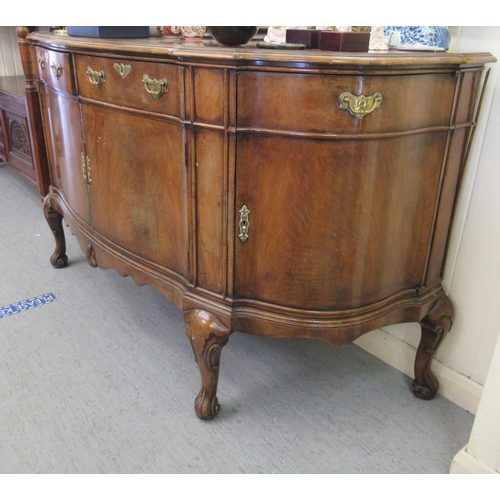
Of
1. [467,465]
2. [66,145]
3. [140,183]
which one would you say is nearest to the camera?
[467,465]

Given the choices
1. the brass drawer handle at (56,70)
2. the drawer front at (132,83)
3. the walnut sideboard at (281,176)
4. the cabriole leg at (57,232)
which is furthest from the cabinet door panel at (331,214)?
the cabriole leg at (57,232)

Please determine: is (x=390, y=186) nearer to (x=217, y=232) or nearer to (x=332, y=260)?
(x=332, y=260)

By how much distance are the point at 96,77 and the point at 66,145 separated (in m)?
0.40

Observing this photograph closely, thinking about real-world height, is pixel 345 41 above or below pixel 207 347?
above

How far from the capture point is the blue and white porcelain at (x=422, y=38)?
121 centimetres

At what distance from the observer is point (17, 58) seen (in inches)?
145

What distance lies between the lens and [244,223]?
3.69ft

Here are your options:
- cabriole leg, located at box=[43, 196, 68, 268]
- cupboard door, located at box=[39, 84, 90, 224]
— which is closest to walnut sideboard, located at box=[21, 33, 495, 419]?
cupboard door, located at box=[39, 84, 90, 224]

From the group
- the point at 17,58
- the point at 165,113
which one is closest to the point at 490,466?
the point at 165,113

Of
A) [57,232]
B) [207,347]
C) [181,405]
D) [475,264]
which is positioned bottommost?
[181,405]

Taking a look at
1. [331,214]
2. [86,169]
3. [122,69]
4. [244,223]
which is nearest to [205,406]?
[244,223]

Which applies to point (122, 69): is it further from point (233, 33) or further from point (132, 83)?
point (233, 33)

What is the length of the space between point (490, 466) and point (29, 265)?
1982mm

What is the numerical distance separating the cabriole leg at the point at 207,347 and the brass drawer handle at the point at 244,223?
0.24 meters
